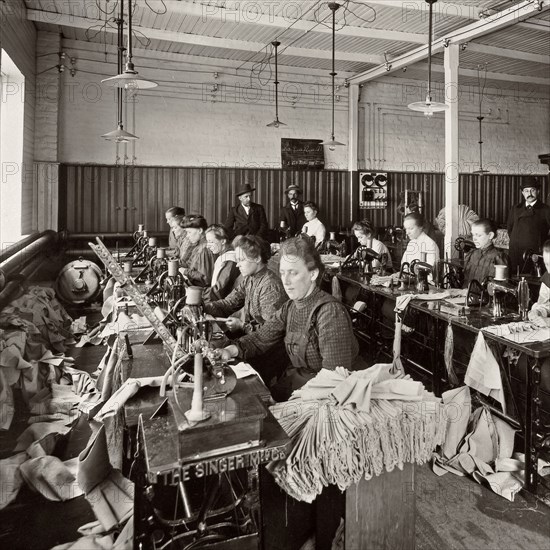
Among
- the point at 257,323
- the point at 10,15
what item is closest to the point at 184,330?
the point at 257,323

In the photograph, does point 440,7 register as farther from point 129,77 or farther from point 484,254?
point 129,77

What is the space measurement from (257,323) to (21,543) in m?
1.89

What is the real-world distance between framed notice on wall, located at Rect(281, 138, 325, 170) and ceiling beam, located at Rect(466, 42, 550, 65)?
3.48m

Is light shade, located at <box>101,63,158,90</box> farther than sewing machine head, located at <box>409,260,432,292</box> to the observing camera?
No

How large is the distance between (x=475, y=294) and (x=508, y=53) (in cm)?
758

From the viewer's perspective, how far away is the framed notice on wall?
11.3 m

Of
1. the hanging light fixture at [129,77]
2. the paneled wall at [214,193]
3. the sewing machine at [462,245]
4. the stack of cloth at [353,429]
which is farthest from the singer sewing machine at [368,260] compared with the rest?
the paneled wall at [214,193]

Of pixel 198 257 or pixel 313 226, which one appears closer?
pixel 198 257

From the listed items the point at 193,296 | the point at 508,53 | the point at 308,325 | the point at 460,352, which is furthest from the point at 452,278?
the point at 508,53

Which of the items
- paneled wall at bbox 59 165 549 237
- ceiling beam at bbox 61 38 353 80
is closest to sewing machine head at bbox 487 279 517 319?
paneled wall at bbox 59 165 549 237

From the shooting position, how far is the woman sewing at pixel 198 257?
5.52 m

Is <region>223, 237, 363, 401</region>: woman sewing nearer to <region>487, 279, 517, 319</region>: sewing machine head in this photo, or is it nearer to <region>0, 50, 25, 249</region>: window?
<region>487, 279, 517, 319</region>: sewing machine head

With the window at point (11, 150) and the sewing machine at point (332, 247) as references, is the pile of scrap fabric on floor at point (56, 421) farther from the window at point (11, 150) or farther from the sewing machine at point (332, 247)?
the sewing machine at point (332, 247)

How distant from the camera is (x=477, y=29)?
802 cm
